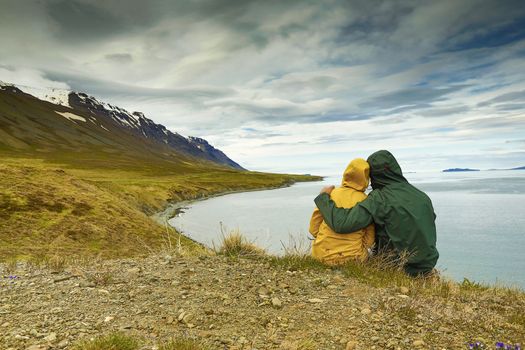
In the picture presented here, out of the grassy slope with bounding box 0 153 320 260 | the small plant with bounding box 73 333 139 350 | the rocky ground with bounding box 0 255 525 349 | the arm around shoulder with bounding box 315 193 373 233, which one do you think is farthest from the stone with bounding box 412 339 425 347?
the grassy slope with bounding box 0 153 320 260

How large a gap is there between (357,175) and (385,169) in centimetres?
65

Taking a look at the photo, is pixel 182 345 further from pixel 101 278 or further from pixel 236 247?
pixel 236 247

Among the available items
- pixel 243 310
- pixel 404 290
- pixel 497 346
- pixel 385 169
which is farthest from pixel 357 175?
pixel 497 346

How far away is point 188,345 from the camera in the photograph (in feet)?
14.8

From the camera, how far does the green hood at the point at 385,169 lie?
316 inches

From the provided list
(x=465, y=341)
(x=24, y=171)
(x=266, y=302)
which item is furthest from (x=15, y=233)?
(x=465, y=341)

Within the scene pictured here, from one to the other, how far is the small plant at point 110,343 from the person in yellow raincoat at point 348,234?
14.7 feet

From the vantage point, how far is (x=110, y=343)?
14.9 feet

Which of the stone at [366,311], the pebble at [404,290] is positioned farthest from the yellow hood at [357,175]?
the stone at [366,311]

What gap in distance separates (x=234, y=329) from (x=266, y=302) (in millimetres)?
1079

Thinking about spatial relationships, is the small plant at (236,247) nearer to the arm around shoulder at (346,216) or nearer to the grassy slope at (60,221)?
the arm around shoulder at (346,216)

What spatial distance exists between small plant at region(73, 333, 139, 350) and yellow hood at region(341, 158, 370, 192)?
5020mm

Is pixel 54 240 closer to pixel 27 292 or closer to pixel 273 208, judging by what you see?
pixel 27 292

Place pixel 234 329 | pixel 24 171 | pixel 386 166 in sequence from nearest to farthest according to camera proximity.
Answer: pixel 234 329 < pixel 386 166 < pixel 24 171
